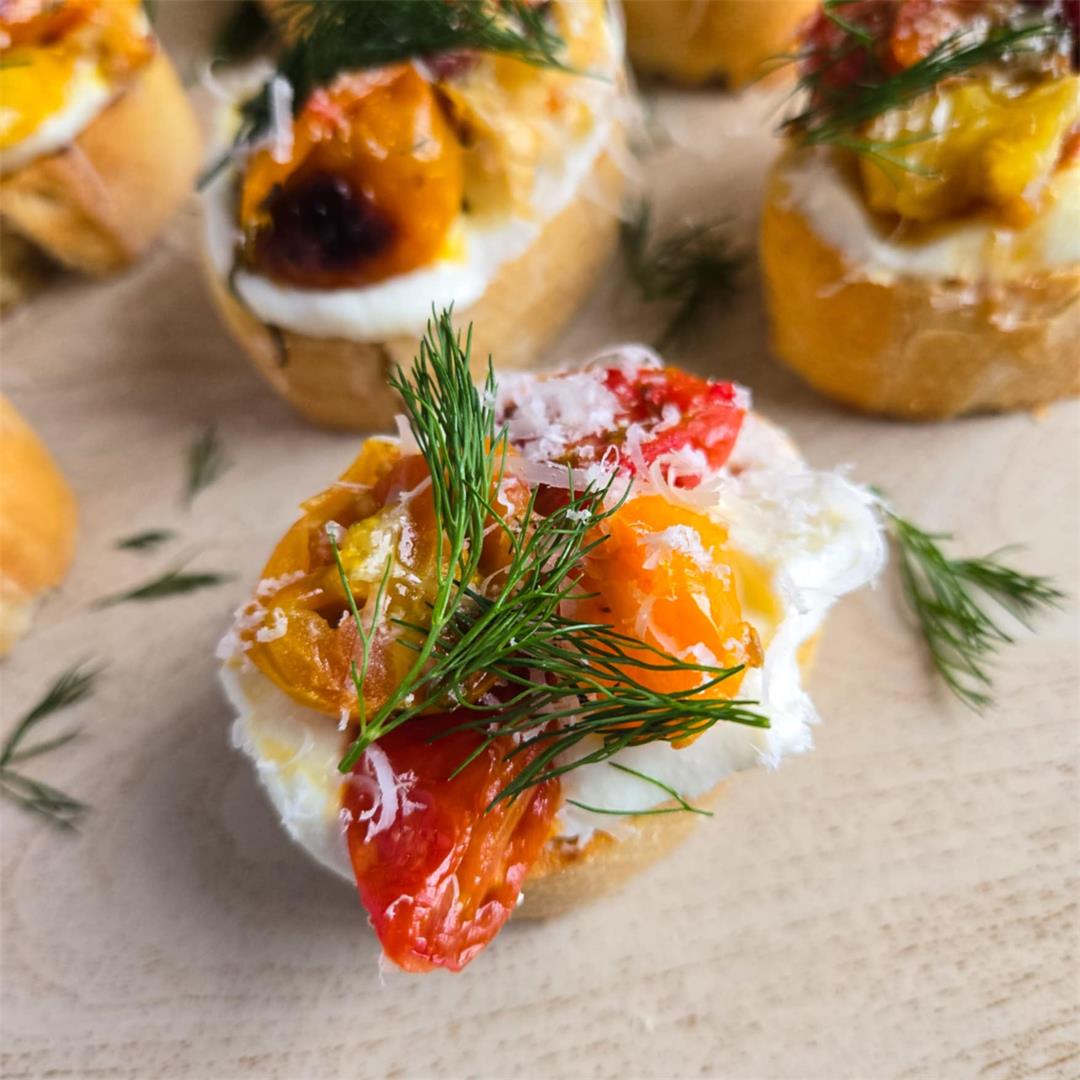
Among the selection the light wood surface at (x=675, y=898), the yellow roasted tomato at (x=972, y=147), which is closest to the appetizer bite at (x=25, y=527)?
the light wood surface at (x=675, y=898)

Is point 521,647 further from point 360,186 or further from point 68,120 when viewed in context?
point 68,120

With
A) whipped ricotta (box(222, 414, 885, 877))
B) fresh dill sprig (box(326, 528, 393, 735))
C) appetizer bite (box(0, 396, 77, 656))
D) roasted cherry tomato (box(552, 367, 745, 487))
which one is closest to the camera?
fresh dill sprig (box(326, 528, 393, 735))

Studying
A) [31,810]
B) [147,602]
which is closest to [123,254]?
[147,602]

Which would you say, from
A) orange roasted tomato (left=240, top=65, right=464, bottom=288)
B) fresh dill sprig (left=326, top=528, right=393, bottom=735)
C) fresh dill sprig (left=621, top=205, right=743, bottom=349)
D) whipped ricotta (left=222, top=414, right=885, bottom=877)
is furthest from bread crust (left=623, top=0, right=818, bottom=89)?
fresh dill sprig (left=326, top=528, right=393, bottom=735)

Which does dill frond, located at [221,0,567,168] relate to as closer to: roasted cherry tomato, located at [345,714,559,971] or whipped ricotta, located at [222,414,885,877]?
whipped ricotta, located at [222,414,885,877]

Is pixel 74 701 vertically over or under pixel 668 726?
under

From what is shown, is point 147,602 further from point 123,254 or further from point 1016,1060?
point 1016,1060

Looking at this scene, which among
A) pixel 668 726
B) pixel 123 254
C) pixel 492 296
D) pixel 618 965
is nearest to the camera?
pixel 668 726
